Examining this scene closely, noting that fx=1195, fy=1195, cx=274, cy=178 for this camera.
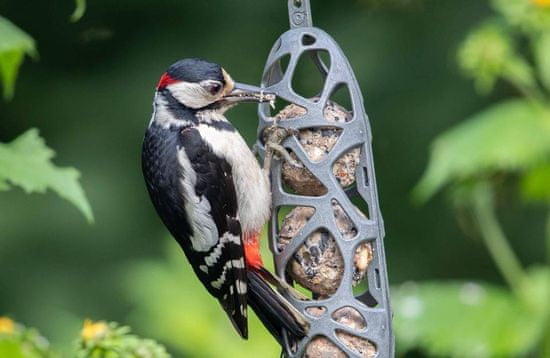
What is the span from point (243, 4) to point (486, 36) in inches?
93.7

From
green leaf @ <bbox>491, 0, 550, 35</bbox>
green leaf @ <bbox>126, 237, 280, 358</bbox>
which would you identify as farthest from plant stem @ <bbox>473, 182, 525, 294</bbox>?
green leaf @ <bbox>126, 237, 280, 358</bbox>

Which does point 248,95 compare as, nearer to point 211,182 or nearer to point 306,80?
point 211,182

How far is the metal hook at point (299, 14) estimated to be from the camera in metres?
2.94

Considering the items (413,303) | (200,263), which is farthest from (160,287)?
(200,263)

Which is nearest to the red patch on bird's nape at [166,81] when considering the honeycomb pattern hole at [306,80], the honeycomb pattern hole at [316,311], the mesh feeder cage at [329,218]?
the mesh feeder cage at [329,218]

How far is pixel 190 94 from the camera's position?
117 inches

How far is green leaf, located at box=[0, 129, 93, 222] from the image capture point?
2.39m

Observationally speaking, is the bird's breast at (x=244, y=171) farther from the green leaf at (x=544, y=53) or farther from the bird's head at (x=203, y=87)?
the green leaf at (x=544, y=53)

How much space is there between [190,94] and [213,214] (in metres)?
0.30

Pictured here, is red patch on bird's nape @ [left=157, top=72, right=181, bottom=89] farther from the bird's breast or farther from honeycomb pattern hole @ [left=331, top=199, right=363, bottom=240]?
honeycomb pattern hole @ [left=331, top=199, right=363, bottom=240]

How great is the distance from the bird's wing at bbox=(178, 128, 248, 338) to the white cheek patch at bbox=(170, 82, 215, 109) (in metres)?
0.07

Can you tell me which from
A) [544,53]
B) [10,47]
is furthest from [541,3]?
[10,47]

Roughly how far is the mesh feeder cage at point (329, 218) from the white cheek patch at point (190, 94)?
0.17 m

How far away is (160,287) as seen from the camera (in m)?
4.25
